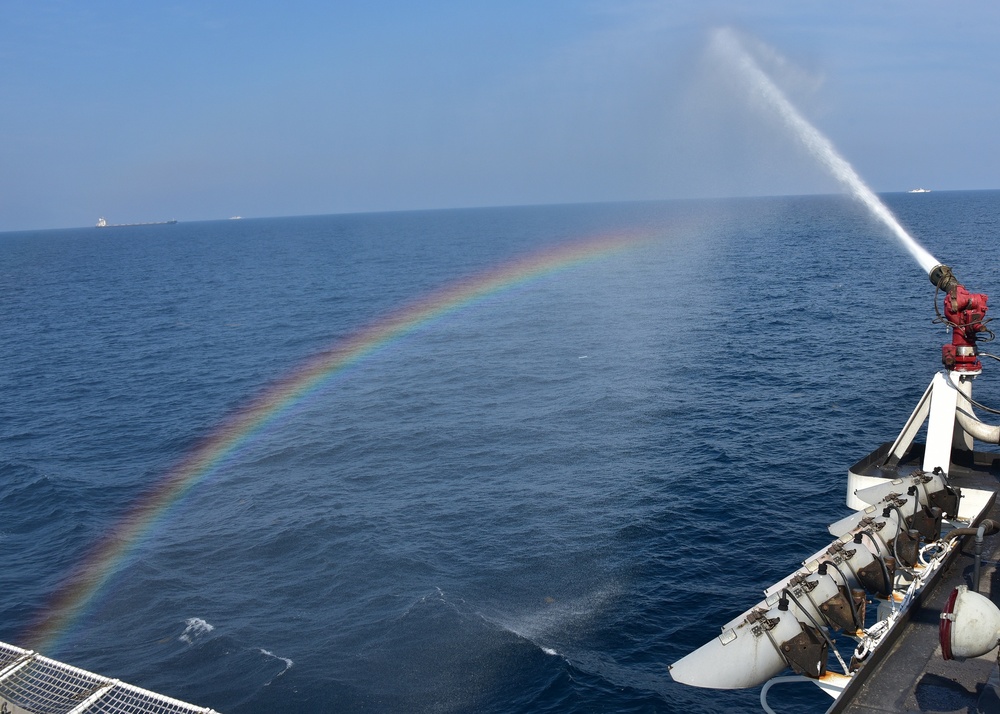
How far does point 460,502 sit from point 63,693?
41.6 m

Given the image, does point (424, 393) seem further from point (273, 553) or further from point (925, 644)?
point (925, 644)

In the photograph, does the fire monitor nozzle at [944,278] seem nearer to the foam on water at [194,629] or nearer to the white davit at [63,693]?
the white davit at [63,693]

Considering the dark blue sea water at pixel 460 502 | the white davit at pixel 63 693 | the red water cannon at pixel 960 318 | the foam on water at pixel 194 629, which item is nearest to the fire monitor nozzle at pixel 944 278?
the red water cannon at pixel 960 318

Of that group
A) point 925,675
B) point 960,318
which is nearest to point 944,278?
point 960,318

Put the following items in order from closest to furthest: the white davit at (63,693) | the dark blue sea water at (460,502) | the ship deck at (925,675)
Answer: the ship deck at (925,675) → the white davit at (63,693) → the dark blue sea water at (460,502)

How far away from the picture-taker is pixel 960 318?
3775 cm

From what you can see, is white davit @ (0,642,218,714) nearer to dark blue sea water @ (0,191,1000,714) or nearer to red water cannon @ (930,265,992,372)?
dark blue sea water @ (0,191,1000,714)

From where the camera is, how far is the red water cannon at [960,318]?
3728cm

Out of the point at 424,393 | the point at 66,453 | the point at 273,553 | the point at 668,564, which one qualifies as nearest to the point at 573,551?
the point at 668,564

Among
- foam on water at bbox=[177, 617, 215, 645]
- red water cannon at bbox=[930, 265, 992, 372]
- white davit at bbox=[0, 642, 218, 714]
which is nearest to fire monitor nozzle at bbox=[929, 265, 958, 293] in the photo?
red water cannon at bbox=[930, 265, 992, 372]

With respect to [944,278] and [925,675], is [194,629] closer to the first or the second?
[925,675]

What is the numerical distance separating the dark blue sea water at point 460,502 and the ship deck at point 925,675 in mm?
16146

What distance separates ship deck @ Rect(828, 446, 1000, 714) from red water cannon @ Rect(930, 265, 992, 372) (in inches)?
470

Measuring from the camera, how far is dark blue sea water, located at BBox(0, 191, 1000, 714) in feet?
154
